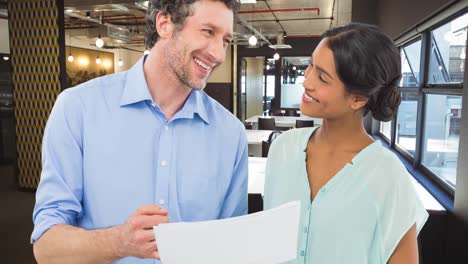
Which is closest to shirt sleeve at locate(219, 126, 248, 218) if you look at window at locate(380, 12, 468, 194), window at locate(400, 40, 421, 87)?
window at locate(380, 12, 468, 194)

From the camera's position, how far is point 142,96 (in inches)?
45.6

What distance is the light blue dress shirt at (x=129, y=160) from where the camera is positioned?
1.05 metres

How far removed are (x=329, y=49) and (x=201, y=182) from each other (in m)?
0.59

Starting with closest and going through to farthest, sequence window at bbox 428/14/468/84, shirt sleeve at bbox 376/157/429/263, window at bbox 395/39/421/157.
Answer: shirt sleeve at bbox 376/157/429/263, window at bbox 428/14/468/84, window at bbox 395/39/421/157

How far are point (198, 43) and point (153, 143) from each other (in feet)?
1.13

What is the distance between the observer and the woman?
1.12 m

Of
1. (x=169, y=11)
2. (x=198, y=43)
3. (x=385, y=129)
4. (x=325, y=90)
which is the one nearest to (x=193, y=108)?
(x=198, y=43)

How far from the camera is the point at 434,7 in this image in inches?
116

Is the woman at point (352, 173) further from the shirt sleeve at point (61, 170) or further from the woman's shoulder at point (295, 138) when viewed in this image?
the shirt sleeve at point (61, 170)

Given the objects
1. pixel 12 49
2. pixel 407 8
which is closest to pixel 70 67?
pixel 12 49

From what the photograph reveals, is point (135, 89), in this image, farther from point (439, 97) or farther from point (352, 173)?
point (439, 97)

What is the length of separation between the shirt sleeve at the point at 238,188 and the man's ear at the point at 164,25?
408 millimetres

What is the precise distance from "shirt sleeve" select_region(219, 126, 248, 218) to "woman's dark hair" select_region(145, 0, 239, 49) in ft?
1.37

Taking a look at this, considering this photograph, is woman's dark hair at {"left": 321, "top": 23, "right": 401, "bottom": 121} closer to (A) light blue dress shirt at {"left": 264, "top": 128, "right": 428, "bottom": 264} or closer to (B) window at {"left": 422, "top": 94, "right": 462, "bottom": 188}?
(A) light blue dress shirt at {"left": 264, "top": 128, "right": 428, "bottom": 264}
